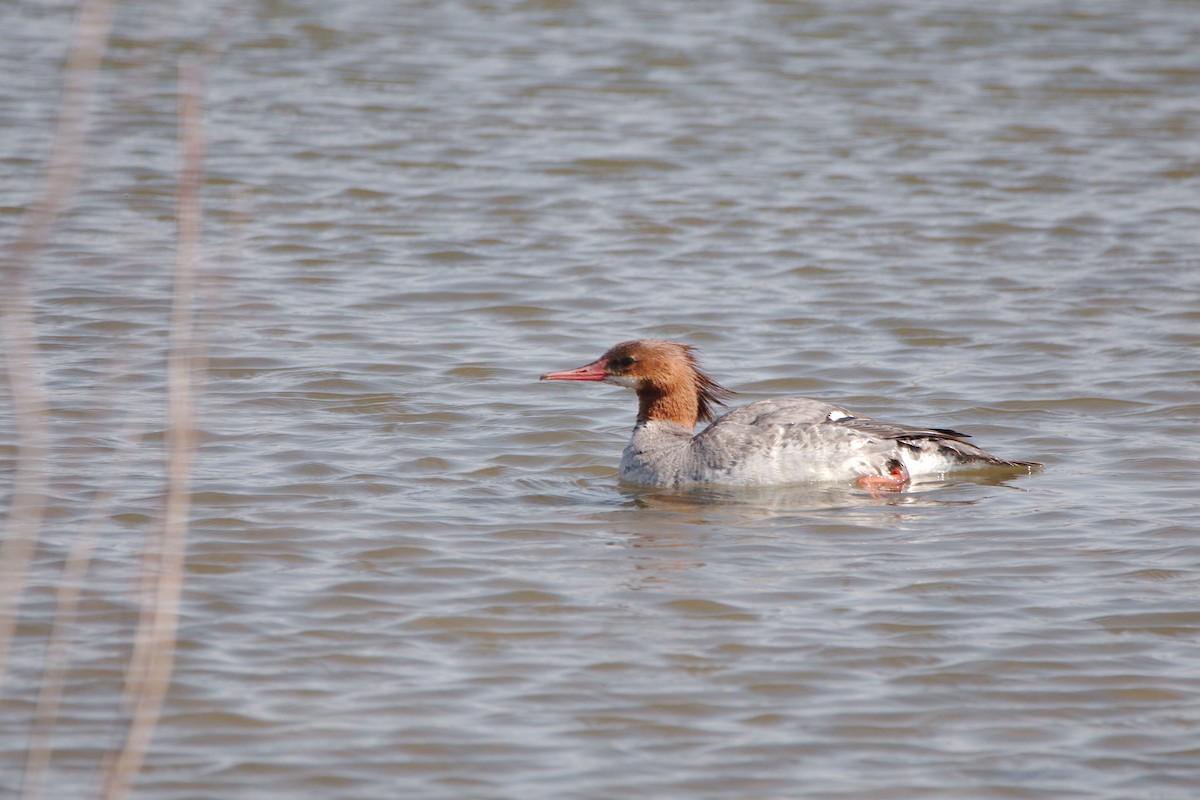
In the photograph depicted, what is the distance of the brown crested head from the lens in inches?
370

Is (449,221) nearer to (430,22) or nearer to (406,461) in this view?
(406,461)

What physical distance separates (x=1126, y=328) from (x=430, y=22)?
12584mm

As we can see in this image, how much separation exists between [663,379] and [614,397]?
149 cm

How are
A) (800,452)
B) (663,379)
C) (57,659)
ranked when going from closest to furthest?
(57,659), (800,452), (663,379)

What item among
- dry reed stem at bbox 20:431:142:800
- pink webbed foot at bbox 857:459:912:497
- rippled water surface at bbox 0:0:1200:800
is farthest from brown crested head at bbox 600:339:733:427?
dry reed stem at bbox 20:431:142:800

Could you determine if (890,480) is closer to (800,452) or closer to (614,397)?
(800,452)

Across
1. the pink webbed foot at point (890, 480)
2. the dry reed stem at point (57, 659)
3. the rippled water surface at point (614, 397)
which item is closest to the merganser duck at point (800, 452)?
the pink webbed foot at point (890, 480)

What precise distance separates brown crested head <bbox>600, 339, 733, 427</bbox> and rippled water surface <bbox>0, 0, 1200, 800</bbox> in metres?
0.41

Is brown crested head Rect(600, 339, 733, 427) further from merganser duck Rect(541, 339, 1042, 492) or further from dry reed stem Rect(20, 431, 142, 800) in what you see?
dry reed stem Rect(20, 431, 142, 800)

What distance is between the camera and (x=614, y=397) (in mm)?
11023

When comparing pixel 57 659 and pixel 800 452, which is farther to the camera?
pixel 800 452

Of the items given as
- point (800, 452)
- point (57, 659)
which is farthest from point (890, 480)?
point (57, 659)

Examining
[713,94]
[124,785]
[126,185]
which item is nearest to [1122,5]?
[713,94]

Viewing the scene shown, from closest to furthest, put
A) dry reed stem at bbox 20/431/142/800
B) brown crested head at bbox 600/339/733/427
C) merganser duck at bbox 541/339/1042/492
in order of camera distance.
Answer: dry reed stem at bbox 20/431/142/800, merganser duck at bbox 541/339/1042/492, brown crested head at bbox 600/339/733/427
